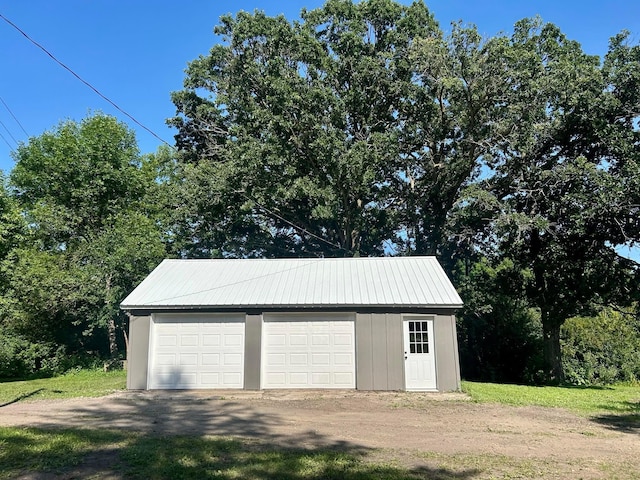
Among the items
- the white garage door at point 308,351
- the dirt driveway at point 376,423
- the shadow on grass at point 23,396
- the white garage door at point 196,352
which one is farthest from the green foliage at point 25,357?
the white garage door at point 308,351

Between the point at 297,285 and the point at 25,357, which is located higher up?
the point at 297,285

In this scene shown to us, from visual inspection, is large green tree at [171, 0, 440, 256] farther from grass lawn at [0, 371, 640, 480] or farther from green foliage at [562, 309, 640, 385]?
grass lawn at [0, 371, 640, 480]

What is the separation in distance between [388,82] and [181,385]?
14233 mm

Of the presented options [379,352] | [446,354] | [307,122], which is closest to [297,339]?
[379,352]

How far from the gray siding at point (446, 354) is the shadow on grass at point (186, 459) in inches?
248

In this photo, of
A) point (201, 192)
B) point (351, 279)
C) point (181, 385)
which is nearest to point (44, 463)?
point (181, 385)

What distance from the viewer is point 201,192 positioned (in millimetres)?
21516

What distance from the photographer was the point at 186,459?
19.4ft

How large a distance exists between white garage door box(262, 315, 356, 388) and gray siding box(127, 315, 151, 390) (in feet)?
10.5

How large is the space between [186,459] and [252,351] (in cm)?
708

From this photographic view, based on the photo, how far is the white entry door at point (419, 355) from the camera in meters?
12.6

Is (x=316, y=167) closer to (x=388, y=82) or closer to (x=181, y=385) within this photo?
(x=388, y=82)

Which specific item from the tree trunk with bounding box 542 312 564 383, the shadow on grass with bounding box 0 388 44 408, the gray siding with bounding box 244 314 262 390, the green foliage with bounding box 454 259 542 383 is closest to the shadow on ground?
the shadow on grass with bounding box 0 388 44 408

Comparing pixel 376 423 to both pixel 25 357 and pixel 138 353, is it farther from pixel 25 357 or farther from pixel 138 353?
pixel 25 357
